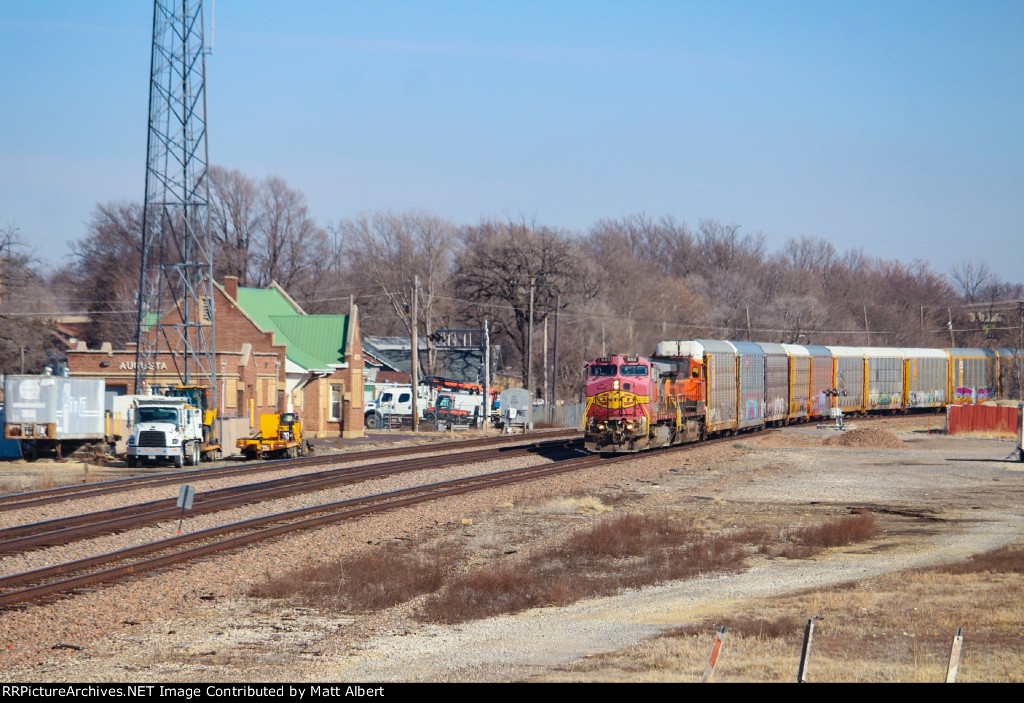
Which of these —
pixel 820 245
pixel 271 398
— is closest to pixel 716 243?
pixel 820 245

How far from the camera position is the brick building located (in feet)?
156

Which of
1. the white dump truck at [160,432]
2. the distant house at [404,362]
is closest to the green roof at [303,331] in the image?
the distant house at [404,362]

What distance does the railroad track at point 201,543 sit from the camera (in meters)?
14.9

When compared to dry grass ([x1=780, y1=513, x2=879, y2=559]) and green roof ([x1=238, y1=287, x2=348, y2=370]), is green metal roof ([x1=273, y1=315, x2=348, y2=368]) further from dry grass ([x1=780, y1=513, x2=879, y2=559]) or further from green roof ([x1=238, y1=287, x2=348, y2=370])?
dry grass ([x1=780, y1=513, x2=879, y2=559])

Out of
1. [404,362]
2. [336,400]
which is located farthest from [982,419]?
[404,362]

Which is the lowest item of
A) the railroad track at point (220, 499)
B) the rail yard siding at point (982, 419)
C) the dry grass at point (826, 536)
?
the railroad track at point (220, 499)

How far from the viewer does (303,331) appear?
59844 mm

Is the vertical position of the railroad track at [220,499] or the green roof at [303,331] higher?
the green roof at [303,331]

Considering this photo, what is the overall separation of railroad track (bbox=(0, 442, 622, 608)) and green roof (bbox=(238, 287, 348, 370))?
92.4ft

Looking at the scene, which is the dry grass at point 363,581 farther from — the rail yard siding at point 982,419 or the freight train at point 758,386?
the rail yard siding at point 982,419

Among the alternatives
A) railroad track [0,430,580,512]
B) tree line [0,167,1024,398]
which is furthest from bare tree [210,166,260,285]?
railroad track [0,430,580,512]

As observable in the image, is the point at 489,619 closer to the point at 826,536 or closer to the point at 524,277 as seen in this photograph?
the point at 826,536

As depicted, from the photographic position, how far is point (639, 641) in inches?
452

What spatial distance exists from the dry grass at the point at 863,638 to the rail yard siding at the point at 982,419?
3416 centimetres
